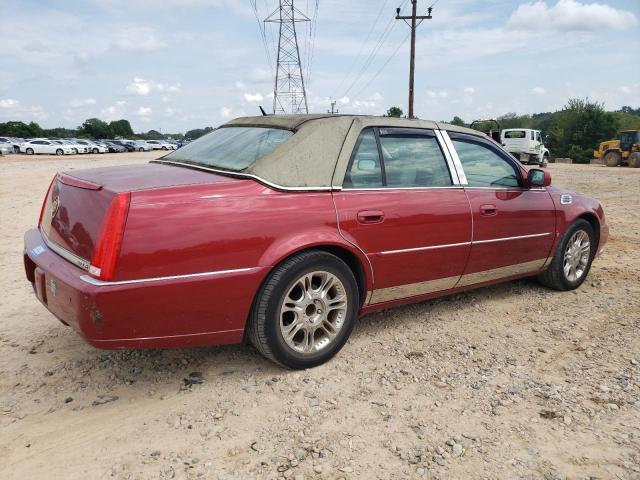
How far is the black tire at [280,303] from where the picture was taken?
9.29 ft

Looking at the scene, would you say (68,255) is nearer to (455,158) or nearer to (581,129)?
(455,158)

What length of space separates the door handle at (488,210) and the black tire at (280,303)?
1294 millimetres

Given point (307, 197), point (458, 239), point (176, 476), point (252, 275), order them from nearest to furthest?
point (176, 476) < point (252, 275) < point (307, 197) < point (458, 239)

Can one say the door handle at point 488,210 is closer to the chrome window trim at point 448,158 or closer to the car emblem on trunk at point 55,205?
the chrome window trim at point 448,158

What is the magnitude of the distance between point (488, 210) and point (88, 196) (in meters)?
2.77

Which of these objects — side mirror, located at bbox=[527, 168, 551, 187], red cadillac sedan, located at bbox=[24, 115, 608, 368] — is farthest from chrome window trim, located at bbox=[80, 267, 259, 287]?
side mirror, located at bbox=[527, 168, 551, 187]

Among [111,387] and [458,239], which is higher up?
[458,239]

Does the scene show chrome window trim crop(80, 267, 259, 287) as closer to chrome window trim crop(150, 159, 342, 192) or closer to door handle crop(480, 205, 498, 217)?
chrome window trim crop(150, 159, 342, 192)

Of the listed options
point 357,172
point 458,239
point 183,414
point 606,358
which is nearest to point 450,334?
point 458,239

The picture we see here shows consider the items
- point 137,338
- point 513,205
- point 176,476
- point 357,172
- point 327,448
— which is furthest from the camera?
point 513,205

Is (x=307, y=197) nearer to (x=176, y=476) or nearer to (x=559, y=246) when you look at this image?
(x=176, y=476)

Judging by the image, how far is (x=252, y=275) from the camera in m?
2.74

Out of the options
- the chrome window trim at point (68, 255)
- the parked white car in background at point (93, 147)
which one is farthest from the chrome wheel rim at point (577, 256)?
the parked white car in background at point (93, 147)

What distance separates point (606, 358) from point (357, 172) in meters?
2.04
